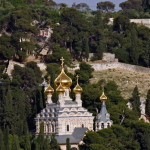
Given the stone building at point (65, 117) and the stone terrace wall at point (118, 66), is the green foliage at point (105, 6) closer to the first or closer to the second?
the stone terrace wall at point (118, 66)

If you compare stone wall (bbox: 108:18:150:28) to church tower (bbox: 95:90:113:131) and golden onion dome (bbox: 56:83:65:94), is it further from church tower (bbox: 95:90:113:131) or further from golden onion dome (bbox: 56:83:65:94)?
church tower (bbox: 95:90:113:131)

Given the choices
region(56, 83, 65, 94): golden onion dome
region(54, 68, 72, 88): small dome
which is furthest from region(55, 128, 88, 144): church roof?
region(54, 68, 72, 88): small dome

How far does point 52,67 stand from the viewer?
111 m

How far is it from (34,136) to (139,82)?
72.1ft

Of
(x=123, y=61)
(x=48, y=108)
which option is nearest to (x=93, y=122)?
(x=48, y=108)

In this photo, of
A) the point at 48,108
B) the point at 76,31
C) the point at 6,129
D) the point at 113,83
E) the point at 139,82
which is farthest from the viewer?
the point at 76,31

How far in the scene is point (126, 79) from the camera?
114m

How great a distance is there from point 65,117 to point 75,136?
81.0 inches

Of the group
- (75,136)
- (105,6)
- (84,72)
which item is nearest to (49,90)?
(75,136)

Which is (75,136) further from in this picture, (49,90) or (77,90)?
(49,90)

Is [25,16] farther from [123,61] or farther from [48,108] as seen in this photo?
[48,108]

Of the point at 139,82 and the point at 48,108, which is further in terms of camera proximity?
the point at 139,82

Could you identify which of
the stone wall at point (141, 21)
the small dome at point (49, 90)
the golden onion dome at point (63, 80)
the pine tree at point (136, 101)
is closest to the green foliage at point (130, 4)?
the stone wall at point (141, 21)

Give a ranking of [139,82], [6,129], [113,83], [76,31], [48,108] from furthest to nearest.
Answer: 1. [76,31]
2. [139,82]
3. [113,83]
4. [48,108]
5. [6,129]
